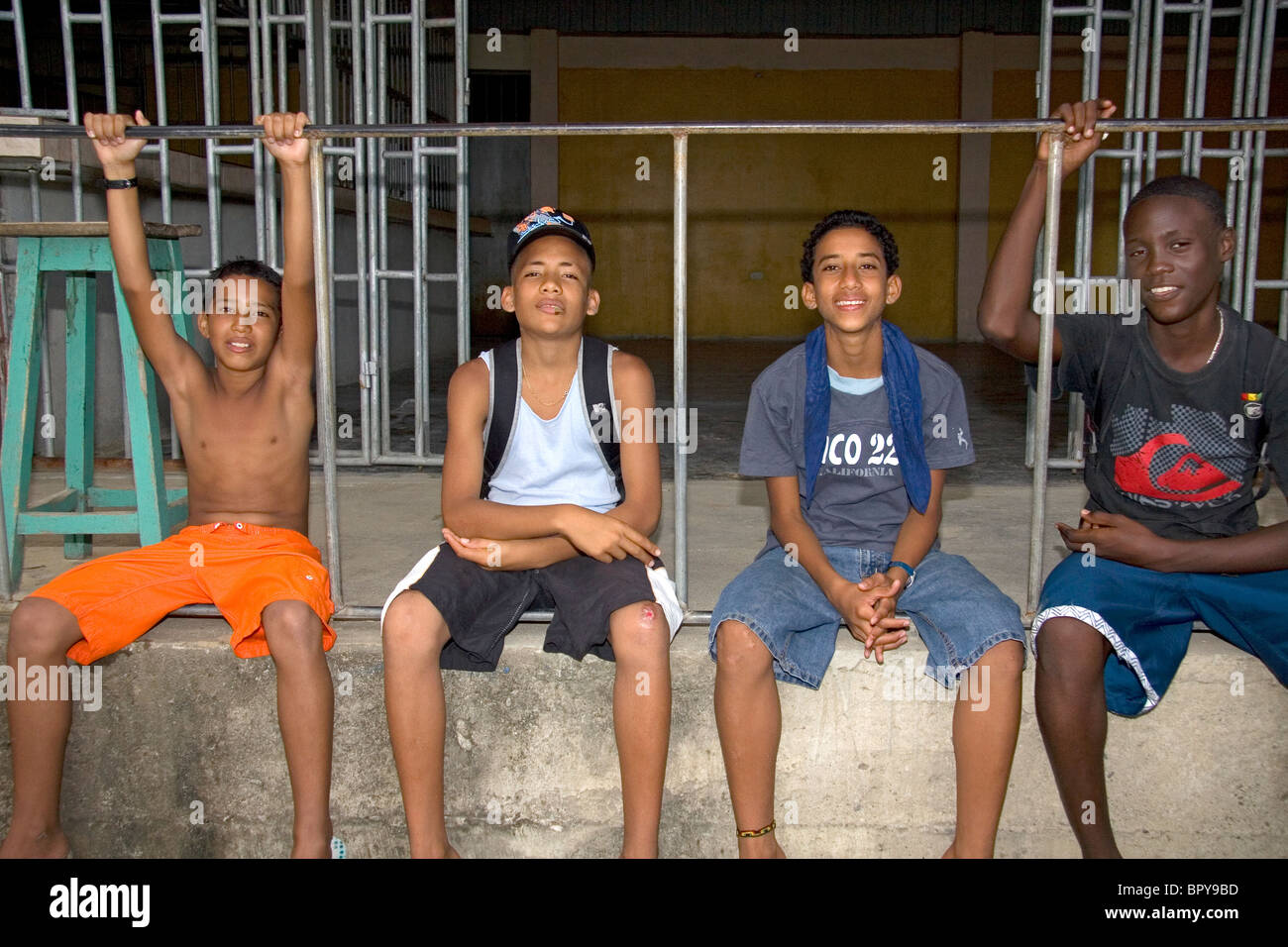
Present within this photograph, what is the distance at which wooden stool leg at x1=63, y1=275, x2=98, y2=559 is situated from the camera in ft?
10.1

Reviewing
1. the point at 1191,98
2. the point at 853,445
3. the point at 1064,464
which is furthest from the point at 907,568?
the point at 1191,98

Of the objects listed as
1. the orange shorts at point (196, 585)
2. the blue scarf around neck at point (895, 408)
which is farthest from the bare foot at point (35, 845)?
the blue scarf around neck at point (895, 408)

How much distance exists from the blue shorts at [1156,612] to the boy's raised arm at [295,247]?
5.77 ft

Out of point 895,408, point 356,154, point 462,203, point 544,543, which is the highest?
point 356,154

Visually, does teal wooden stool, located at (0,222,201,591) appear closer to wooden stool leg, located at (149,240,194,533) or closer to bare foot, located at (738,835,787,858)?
wooden stool leg, located at (149,240,194,533)

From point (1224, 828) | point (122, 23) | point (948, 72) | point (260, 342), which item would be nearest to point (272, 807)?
point (260, 342)

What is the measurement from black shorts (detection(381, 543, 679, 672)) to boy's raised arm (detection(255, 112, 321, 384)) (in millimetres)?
599

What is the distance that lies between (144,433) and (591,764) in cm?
143

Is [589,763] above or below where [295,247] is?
below

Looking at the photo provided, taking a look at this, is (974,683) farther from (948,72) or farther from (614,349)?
(948,72)

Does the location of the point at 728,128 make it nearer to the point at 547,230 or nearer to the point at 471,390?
the point at 547,230

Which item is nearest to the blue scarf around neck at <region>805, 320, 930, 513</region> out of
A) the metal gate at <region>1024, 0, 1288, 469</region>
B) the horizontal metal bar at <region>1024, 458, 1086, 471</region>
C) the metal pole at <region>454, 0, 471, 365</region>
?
the metal gate at <region>1024, 0, 1288, 469</region>
